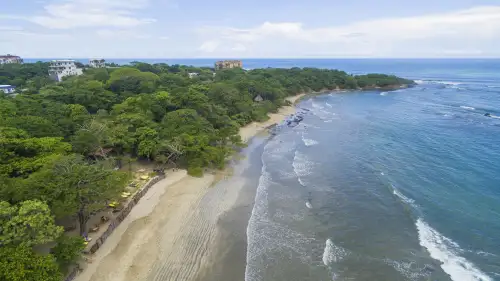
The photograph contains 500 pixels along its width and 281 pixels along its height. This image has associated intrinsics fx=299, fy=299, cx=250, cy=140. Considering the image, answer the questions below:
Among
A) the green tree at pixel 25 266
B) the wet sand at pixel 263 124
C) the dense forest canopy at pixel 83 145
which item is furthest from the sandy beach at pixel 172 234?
the wet sand at pixel 263 124

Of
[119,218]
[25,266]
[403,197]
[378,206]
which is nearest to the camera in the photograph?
[25,266]

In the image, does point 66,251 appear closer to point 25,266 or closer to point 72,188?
point 25,266

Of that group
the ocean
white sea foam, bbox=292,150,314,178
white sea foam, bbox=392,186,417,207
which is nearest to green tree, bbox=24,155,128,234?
the ocean

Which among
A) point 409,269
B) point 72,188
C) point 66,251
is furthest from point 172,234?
point 409,269

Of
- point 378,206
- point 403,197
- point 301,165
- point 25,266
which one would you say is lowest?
point 378,206

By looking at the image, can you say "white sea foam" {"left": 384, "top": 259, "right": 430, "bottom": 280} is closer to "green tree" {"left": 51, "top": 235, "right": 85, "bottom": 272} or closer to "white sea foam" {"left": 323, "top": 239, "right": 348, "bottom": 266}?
"white sea foam" {"left": 323, "top": 239, "right": 348, "bottom": 266}

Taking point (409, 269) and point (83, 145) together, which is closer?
point (409, 269)

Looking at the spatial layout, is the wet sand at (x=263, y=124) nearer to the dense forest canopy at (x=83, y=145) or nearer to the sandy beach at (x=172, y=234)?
the dense forest canopy at (x=83, y=145)
